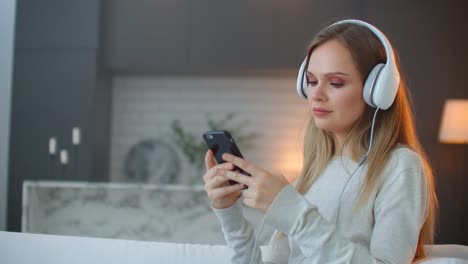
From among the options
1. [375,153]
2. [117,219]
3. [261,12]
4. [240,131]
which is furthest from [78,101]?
[375,153]

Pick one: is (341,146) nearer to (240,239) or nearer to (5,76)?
(240,239)

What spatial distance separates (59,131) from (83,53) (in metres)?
0.61

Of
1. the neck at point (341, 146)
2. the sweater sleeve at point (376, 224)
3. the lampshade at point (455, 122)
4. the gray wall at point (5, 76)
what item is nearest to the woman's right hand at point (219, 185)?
the sweater sleeve at point (376, 224)

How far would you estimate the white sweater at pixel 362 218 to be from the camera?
0.76 m

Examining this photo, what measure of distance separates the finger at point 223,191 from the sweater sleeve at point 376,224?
0.12 m

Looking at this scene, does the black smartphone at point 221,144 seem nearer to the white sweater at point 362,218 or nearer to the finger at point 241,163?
the finger at point 241,163

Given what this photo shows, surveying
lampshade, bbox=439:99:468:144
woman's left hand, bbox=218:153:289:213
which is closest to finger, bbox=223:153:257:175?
woman's left hand, bbox=218:153:289:213

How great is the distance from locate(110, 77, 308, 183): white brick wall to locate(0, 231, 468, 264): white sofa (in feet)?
8.40

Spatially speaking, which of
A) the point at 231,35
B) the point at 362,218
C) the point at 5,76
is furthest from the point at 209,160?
the point at 5,76

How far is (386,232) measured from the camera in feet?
2.62

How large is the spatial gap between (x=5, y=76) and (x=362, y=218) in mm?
3538

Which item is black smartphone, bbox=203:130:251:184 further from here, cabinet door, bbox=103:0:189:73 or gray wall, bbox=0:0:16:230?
gray wall, bbox=0:0:16:230

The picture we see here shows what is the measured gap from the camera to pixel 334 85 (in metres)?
0.90

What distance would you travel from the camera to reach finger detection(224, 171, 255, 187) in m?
0.82
